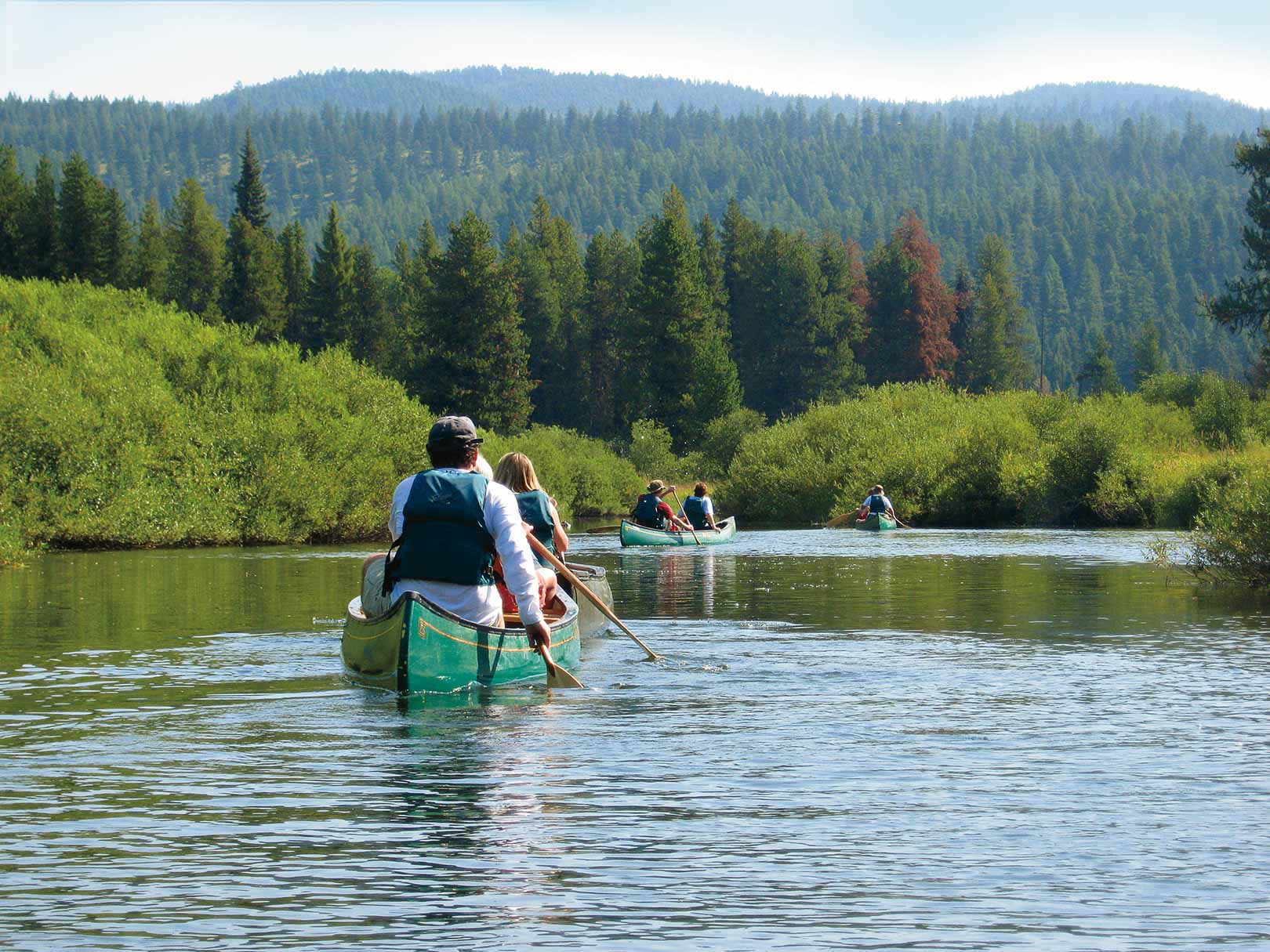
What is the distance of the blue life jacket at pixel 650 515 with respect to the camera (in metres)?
39.3

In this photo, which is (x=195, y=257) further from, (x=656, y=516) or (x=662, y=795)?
(x=662, y=795)

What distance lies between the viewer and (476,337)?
87375 millimetres

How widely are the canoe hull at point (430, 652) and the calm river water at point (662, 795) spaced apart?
8.4 inches

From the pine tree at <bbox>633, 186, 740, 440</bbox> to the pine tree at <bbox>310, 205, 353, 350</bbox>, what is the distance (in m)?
19.9

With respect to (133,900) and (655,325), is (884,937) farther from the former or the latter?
(655,325)

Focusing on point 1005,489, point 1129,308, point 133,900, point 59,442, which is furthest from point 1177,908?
point 1129,308

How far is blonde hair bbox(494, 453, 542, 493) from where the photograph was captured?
16188 millimetres

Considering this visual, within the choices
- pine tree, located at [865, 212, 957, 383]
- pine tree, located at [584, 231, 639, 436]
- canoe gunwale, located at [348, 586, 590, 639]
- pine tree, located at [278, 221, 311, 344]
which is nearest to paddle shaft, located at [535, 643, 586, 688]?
canoe gunwale, located at [348, 586, 590, 639]

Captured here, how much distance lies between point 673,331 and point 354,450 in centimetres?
4833

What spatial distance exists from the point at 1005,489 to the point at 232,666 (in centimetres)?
4293

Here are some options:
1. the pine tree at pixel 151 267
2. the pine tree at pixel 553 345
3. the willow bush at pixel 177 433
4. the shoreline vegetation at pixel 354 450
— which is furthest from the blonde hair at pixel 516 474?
the pine tree at pixel 553 345

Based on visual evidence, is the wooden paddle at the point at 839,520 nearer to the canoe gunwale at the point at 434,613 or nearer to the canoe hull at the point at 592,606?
the canoe hull at the point at 592,606

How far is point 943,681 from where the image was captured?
14.5 metres

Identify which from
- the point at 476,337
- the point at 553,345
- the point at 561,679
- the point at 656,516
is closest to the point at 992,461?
the point at 656,516
